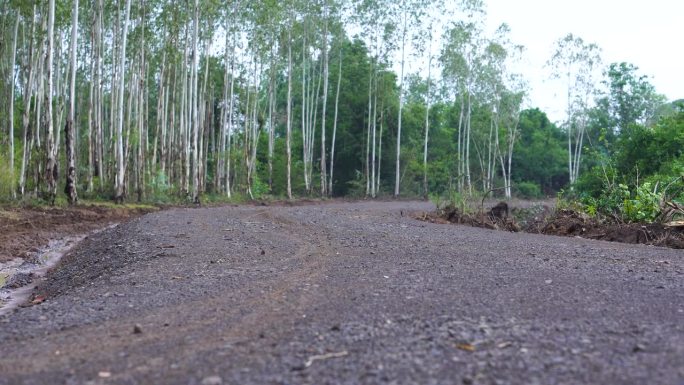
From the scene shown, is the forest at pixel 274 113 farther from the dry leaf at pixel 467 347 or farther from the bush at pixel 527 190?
the dry leaf at pixel 467 347

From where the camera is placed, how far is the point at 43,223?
16.8m

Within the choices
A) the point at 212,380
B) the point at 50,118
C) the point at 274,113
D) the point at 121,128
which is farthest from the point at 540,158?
the point at 212,380

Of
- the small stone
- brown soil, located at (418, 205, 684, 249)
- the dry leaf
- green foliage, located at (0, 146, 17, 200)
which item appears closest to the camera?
the small stone

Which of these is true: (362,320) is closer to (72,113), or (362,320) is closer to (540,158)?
(72,113)

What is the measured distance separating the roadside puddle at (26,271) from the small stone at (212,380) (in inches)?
185

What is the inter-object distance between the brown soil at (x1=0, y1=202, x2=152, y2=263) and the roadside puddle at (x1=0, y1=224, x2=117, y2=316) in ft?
0.89

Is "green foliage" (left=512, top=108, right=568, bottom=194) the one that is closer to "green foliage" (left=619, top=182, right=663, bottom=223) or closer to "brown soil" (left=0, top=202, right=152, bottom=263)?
"brown soil" (left=0, top=202, right=152, bottom=263)

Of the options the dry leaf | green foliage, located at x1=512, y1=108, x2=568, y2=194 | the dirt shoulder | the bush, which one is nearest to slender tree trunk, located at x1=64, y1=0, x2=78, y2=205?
the dirt shoulder

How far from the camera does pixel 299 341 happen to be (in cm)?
419

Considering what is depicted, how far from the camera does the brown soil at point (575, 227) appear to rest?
11.7m

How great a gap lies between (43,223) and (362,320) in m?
14.6

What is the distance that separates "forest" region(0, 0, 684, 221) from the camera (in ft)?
72.2

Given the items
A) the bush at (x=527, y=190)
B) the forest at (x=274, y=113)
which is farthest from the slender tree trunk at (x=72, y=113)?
the bush at (x=527, y=190)

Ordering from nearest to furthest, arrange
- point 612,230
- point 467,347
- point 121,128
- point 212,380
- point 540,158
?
point 212,380 → point 467,347 → point 612,230 → point 121,128 → point 540,158
